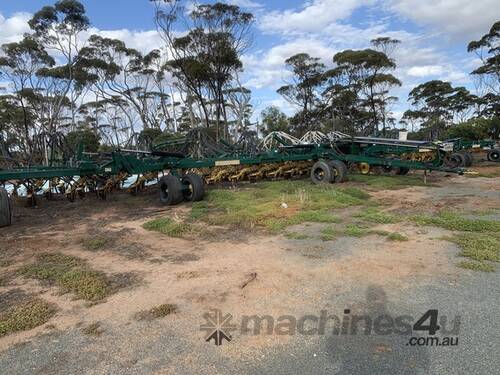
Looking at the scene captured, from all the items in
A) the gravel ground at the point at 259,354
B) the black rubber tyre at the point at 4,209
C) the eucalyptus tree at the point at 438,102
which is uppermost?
the eucalyptus tree at the point at 438,102

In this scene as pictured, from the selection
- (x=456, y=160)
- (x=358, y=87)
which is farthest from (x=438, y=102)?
(x=456, y=160)

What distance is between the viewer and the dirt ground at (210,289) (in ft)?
8.95

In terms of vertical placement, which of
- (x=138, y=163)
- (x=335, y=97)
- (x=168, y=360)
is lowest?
(x=168, y=360)

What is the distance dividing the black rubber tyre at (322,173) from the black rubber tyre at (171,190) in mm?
4629

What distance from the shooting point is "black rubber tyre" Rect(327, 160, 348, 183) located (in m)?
11.9

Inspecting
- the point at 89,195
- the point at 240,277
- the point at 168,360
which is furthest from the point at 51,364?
the point at 89,195

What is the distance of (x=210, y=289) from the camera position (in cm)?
390

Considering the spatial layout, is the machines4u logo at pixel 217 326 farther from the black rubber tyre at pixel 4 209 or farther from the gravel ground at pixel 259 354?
the black rubber tyre at pixel 4 209

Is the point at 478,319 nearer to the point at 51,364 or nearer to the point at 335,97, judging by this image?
the point at 51,364

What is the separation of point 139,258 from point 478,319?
3.83 meters

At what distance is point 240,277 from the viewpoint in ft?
13.7

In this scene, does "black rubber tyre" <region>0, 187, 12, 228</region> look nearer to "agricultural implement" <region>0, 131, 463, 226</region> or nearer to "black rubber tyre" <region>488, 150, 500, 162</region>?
"agricultural implement" <region>0, 131, 463, 226</region>

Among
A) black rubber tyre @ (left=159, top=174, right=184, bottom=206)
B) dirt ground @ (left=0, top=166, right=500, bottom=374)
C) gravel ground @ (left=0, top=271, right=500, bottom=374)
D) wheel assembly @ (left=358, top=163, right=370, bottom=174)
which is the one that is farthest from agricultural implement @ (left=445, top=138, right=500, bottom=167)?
gravel ground @ (left=0, top=271, right=500, bottom=374)

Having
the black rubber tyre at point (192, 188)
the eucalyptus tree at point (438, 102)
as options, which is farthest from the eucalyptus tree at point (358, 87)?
the black rubber tyre at point (192, 188)
